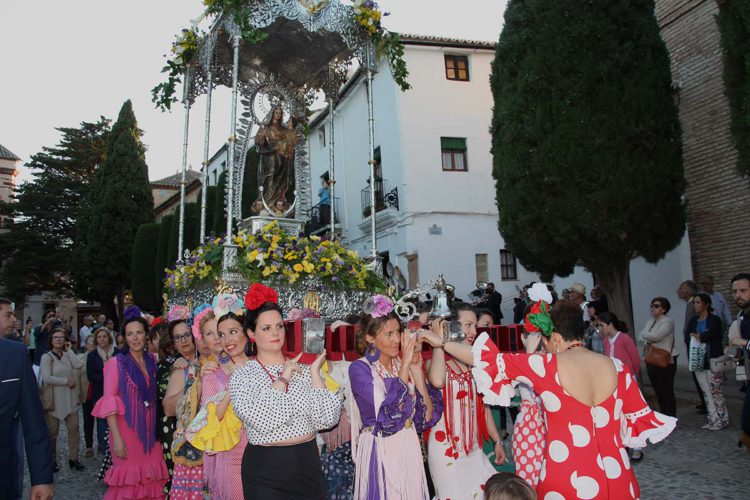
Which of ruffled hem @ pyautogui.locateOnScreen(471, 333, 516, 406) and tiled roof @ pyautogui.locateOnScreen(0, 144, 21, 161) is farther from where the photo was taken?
tiled roof @ pyautogui.locateOnScreen(0, 144, 21, 161)

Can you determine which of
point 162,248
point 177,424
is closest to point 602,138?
point 177,424

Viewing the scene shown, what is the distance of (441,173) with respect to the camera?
20.6m

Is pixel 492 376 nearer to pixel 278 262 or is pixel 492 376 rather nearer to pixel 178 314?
pixel 178 314

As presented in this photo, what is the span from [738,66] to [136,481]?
A: 895 cm

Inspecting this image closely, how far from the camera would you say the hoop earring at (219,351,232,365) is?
4.38 metres

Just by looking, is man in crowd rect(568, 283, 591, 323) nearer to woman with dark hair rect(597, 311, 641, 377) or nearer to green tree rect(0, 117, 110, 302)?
woman with dark hair rect(597, 311, 641, 377)

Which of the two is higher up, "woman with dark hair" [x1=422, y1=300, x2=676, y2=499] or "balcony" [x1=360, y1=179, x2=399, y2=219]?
"balcony" [x1=360, y1=179, x2=399, y2=219]

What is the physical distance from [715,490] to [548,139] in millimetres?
6847

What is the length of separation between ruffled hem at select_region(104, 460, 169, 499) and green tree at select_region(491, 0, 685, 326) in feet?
26.9

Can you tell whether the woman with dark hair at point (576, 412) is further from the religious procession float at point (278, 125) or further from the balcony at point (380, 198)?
the balcony at point (380, 198)

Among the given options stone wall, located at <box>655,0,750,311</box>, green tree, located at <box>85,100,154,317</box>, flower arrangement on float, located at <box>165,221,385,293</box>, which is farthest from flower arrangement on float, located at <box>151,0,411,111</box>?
green tree, located at <box>85,100,154,317</box>

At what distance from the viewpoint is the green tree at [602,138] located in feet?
35.0

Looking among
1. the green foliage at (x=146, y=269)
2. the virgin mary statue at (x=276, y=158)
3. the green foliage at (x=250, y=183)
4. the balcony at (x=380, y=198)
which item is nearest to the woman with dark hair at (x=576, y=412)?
the virgin mary statue at (x=276, y=158)

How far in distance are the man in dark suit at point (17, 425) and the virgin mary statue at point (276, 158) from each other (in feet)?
19.0
